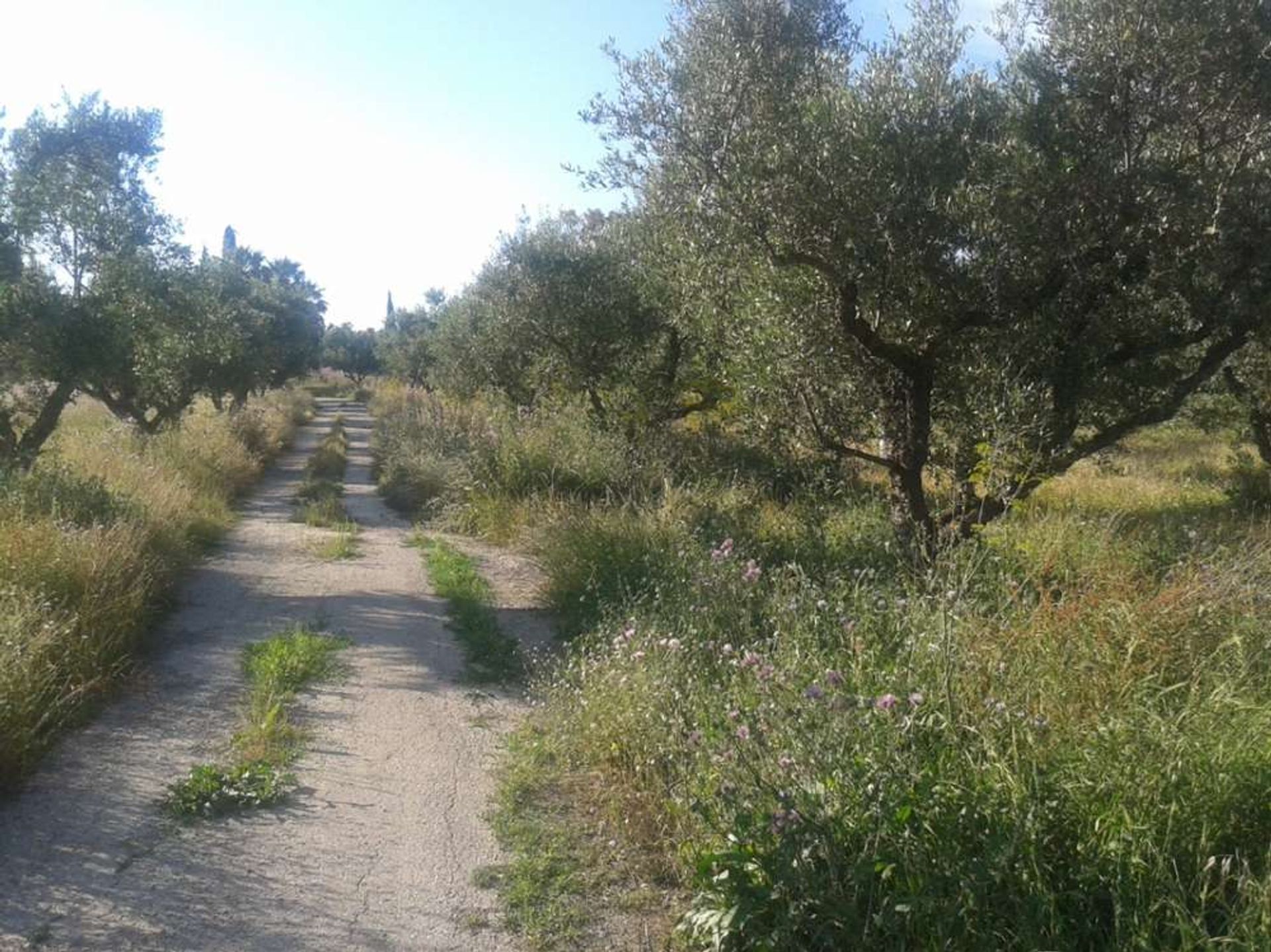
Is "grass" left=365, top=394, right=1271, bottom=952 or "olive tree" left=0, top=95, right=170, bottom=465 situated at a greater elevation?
"olive tree" left=0, top=95, right=170, bottom=465

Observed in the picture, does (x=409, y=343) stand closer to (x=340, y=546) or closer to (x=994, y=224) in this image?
(x=340, y=546)

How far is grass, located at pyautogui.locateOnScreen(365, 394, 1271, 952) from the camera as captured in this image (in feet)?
10.2

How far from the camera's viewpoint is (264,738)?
539 centimetres

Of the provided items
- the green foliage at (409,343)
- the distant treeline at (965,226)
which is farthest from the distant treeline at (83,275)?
the green foliage at (409,343)

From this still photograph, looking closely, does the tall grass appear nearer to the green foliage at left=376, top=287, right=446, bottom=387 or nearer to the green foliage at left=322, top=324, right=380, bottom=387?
the green foliage at left=376, top=287, right=446, bottom=387

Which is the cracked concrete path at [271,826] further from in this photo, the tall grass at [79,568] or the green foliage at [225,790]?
the tall grass at [79,568]

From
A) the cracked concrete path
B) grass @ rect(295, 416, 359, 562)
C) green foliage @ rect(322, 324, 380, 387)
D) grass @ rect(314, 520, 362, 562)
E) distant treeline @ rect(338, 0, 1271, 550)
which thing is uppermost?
green foliage @ rect(322, 324, 380, 387)

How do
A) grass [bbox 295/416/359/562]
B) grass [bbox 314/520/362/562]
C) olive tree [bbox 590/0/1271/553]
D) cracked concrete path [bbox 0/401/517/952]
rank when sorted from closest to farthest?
cracked concrete path [bbox 0/401/517/952] < olive tree [bbox 590/0/1271/553] < grass [bbox 314/520/362/562] < grass [bbox 295/416/359/562]

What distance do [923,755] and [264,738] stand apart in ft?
11.3

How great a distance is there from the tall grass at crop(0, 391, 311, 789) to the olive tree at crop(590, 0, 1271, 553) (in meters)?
5.02

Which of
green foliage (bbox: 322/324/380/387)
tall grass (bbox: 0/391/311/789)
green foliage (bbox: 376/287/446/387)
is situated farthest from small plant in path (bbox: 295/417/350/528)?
green foliage (bbox: 322/324/380/387)

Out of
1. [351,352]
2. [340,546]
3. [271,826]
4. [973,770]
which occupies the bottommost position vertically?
[271,826]

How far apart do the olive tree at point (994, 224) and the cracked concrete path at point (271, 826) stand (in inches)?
137

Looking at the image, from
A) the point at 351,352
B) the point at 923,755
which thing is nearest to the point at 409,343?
the point at 351,352
